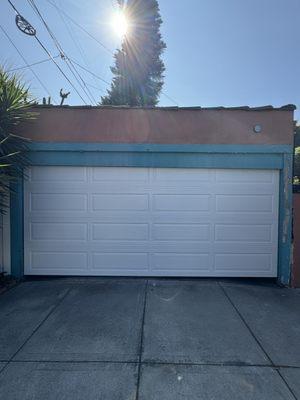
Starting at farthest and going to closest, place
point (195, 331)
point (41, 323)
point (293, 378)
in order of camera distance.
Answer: point (41, 323)
point (195, 331)
point (293, 378)

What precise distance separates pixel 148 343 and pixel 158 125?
13.4 feet

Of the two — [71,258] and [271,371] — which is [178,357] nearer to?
[271,371]

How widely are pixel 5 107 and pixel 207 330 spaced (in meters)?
4.97

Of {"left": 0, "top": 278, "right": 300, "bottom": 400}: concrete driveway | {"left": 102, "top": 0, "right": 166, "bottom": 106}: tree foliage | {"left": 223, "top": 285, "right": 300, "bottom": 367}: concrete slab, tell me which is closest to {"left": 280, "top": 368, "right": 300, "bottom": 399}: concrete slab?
{"left": 0, "top": 278, "right": 300, "bottom": 400}: concrete driveway

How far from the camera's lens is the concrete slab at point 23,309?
381cm

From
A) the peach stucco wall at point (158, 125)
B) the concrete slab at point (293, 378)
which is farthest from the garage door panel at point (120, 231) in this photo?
the concrete slab at point (293, 378)

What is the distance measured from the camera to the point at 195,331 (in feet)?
13.4

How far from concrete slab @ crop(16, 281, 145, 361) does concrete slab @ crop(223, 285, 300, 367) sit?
157 cm

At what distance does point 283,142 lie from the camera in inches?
246

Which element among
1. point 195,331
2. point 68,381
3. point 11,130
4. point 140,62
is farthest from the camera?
point 140,62

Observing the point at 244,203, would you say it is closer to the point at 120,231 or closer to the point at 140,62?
the point at 120,231

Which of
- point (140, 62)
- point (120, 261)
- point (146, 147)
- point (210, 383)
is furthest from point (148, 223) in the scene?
point (140, 62)

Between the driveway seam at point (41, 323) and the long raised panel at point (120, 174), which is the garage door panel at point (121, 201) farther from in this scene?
the driveway seam at point (41, 323)

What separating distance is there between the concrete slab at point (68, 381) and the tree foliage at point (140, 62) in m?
18.3
